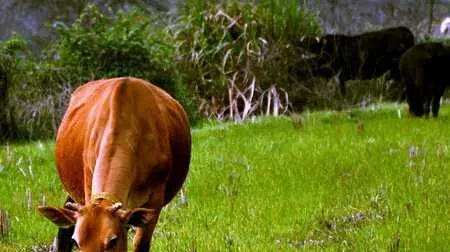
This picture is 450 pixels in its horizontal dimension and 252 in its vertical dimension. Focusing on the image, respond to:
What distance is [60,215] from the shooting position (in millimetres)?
4387

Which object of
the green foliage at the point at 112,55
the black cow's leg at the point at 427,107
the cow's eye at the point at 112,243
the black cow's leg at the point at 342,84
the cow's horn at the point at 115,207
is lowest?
the black cow's leg at the point at 342,84

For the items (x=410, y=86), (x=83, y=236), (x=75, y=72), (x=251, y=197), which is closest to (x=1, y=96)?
(x=75, y=72)

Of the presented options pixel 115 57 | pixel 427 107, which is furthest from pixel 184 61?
pixel 427 107

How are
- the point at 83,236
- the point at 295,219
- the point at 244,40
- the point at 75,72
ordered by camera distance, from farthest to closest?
the point at 244,40
the point at 75,72
the point at 295,219
the point at 83,236

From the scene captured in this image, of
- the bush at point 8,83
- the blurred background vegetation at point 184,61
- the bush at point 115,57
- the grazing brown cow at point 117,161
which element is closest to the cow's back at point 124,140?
the grazing brown cow at point 117,161

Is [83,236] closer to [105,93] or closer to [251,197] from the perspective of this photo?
[105,93]

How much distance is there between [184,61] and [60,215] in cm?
1360

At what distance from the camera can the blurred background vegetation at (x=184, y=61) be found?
612 inches

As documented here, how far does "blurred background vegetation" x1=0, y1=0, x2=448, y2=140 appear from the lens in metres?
15.6

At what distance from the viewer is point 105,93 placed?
5785 mm

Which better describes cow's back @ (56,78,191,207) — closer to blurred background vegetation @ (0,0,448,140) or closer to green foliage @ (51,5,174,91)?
blurred background vegetation @ (0,0,448,140)

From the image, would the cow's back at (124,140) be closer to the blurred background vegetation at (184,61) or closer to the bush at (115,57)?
the blurred background vegetation at (184,61)

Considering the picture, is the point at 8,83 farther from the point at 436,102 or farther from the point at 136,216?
the point at 136,216

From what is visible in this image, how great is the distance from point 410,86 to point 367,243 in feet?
23.9
